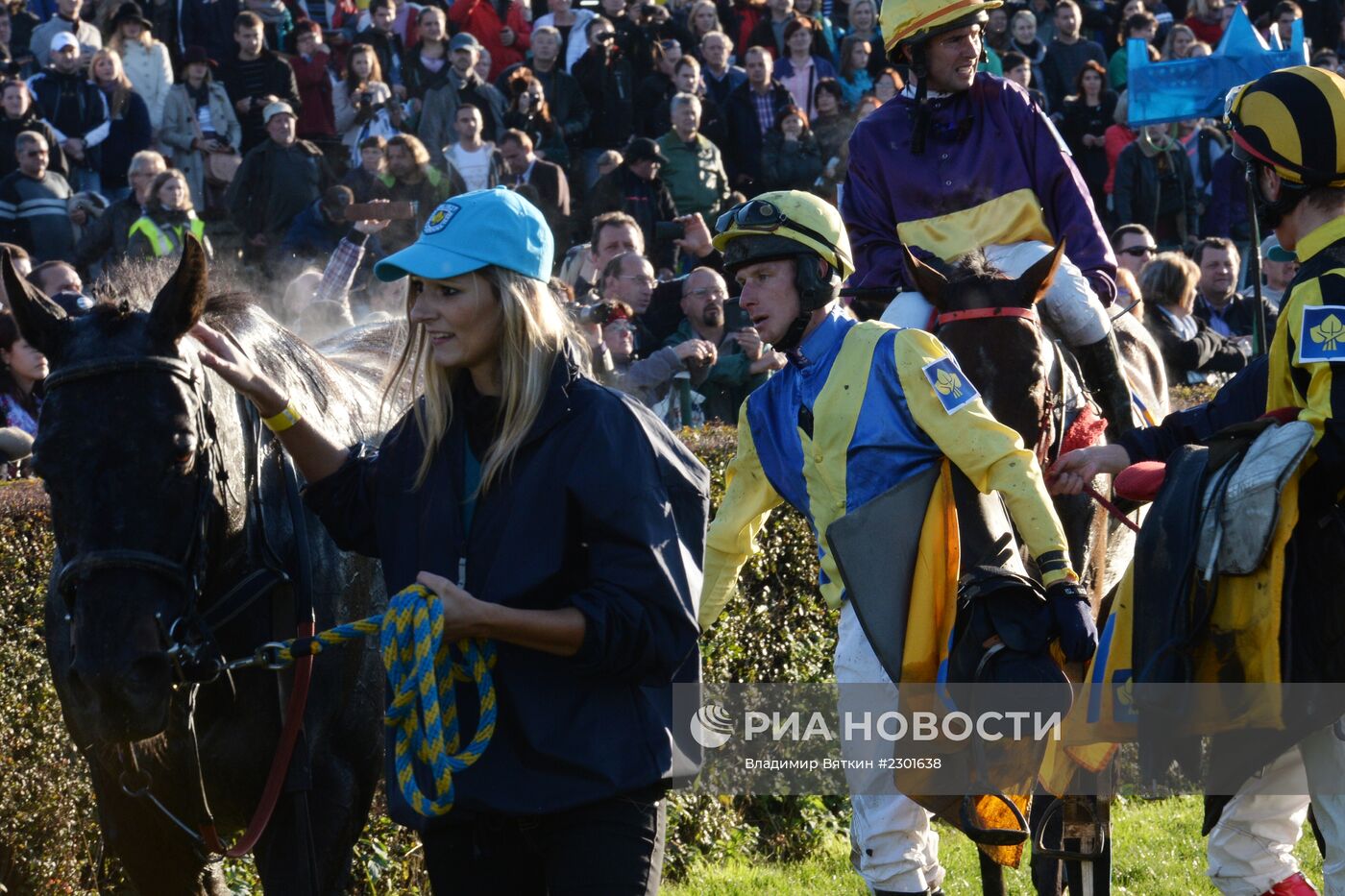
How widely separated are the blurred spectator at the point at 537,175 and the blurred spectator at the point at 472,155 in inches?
3.6

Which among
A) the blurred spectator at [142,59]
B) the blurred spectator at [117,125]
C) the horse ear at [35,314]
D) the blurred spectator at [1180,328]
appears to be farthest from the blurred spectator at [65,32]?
the horse ear at [35,314]

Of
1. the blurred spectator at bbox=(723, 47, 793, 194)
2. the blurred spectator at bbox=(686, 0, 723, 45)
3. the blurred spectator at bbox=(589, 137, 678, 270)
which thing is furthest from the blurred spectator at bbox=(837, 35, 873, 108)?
the blurred spectator at bbox=(589, 137, 678, 270)

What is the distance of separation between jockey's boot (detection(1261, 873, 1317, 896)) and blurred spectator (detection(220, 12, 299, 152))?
10.6 m

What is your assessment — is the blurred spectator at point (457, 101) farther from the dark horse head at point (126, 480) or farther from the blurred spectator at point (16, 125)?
the dark horse head at point (126, 480)

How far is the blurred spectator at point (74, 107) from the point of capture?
11.8 m

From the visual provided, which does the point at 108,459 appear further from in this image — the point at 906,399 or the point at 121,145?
the point at 121,145

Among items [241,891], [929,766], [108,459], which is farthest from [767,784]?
[108,459]

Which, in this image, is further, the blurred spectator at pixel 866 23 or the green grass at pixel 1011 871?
the blurred spectator at pixel 866 23

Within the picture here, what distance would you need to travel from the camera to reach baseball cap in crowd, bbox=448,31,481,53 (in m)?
12.8

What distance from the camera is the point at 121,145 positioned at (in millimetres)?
11906

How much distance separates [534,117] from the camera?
12781 millimetres

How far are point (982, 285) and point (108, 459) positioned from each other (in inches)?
108

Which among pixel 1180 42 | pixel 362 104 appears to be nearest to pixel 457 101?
pixel 362 104

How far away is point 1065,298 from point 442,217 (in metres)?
2.84
